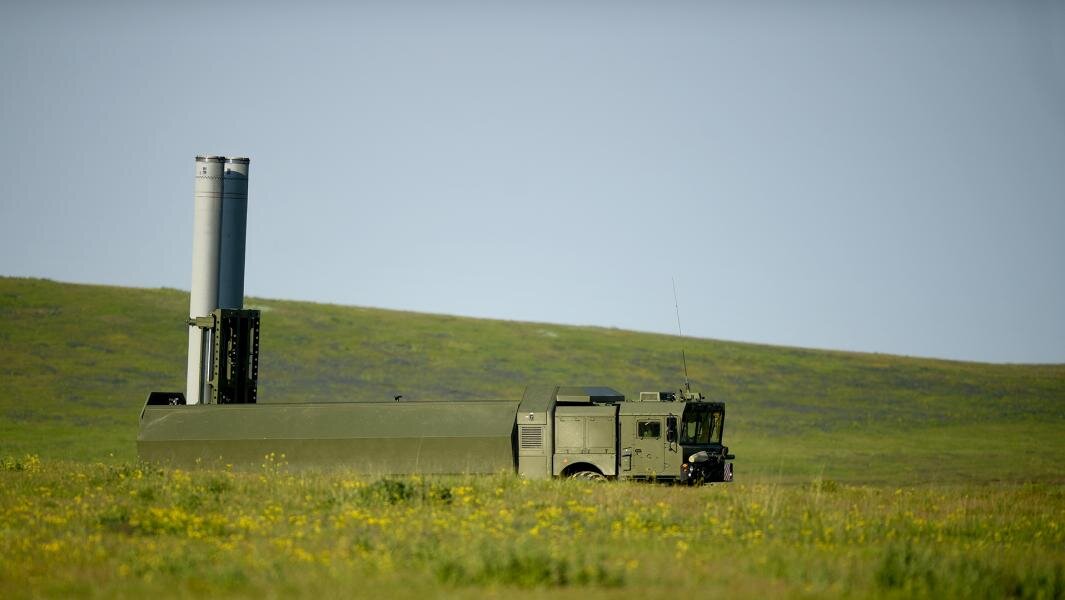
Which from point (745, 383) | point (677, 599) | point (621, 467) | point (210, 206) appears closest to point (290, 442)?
point (621, 467)

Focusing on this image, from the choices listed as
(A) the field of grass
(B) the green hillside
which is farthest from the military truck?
(B) the green hillside

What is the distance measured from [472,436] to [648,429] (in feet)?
12.8

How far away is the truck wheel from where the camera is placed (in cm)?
2699

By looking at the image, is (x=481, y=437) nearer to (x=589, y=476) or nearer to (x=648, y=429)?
(x=589, y=476)

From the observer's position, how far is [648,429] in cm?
2764

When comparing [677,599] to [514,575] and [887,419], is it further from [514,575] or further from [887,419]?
[887,419]

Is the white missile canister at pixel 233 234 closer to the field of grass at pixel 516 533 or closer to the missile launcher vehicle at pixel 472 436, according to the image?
the missile launcher vehicle at pixel 472 436

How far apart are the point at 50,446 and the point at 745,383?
41.6 m

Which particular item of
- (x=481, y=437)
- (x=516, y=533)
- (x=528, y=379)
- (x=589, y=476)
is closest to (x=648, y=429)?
(x=589, y=476)

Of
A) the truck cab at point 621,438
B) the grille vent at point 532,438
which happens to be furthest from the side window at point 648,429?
the grille vent at point 532,438

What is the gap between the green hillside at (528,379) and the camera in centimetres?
5462

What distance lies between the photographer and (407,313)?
95562mm

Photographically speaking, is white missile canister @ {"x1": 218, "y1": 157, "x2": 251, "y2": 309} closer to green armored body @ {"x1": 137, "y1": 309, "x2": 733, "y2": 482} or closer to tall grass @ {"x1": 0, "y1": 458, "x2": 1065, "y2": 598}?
green armored body @ {"x1": 137, "y1": 309, "x2": 733, "y2": 482}

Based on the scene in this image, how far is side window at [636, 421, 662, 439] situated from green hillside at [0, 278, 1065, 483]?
20.2 metres
